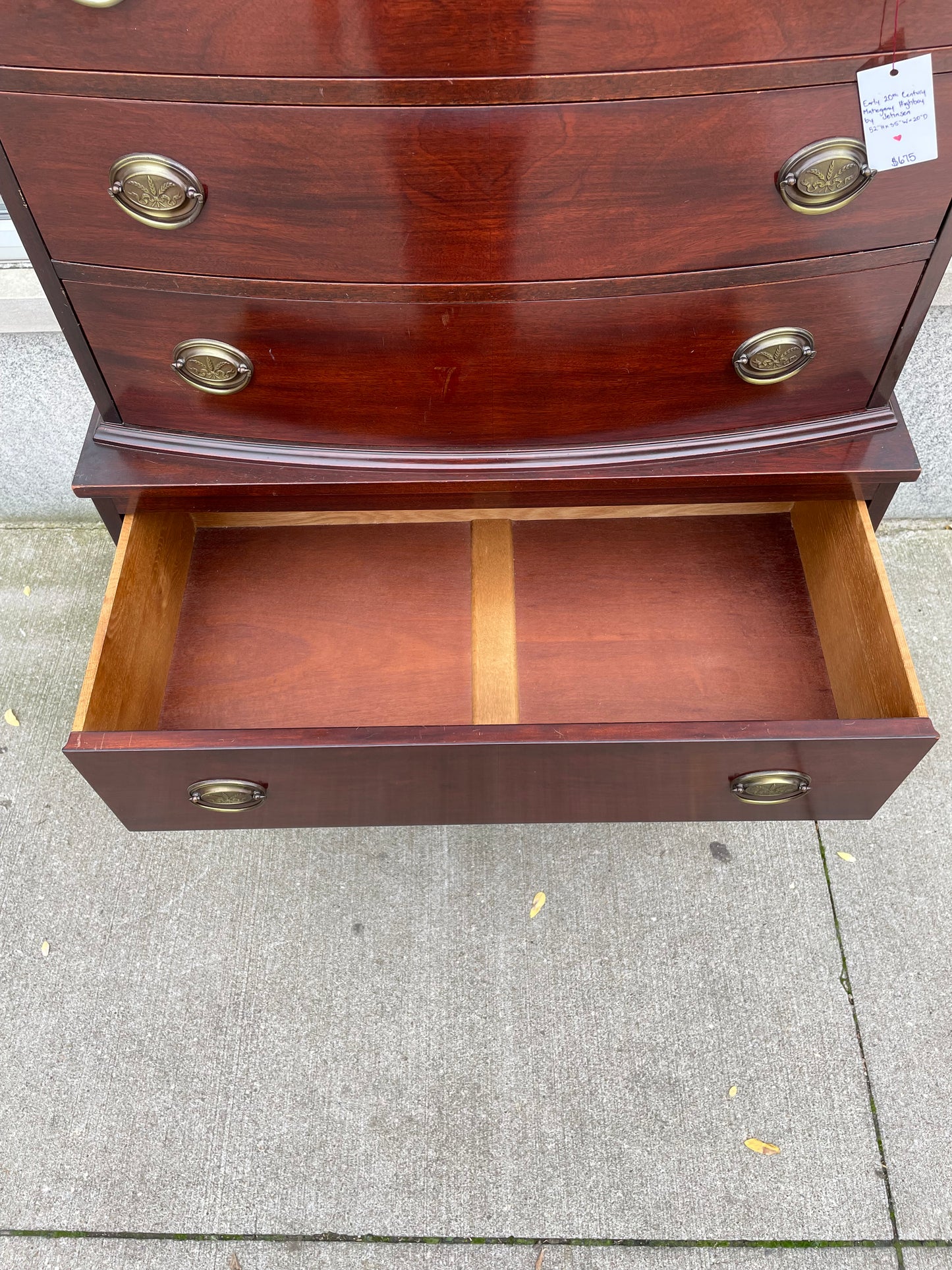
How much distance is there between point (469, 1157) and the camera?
1.33 metres

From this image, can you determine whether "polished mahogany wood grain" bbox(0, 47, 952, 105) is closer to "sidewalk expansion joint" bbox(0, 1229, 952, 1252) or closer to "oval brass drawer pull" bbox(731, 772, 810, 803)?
"oval brass drawer pull" bbox(731, 772, 810, 803)

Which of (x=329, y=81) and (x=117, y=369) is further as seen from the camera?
(x=117, y=369)

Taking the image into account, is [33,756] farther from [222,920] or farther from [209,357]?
[209,357]

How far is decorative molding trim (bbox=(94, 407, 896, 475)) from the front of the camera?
4.01ft

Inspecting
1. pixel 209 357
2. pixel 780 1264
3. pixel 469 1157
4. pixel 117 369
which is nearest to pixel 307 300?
pixel 209 357

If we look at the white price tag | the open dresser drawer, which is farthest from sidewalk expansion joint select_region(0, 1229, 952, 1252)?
the white price tag

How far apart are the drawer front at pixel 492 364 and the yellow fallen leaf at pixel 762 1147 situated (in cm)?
97

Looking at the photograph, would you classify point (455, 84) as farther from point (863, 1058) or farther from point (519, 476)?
point (863, 1058)

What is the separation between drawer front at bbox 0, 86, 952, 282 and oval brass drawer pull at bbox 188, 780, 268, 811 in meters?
0.57

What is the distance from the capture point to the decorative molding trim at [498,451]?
1.22 metres

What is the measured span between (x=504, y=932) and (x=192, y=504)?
787 millimetres

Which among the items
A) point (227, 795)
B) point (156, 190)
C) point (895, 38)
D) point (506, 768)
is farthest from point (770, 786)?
point (156, 190)

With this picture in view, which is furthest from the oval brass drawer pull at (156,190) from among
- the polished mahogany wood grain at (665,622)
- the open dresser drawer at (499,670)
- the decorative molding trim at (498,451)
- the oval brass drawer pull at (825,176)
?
the polished mahogany wood grain at (665,622)

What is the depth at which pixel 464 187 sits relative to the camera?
939 mm
